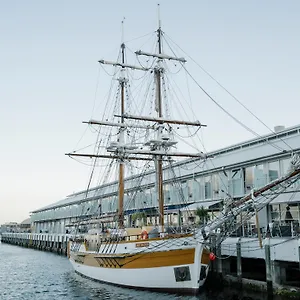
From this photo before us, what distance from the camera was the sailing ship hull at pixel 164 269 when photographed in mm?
27109

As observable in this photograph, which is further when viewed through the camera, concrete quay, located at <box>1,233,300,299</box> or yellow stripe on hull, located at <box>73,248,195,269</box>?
yellow stripe on hull, located at <box>73,248,195,269</box>

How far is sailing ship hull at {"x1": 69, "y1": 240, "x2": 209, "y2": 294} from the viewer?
27109 mm

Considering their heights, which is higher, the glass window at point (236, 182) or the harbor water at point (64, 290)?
the glass window at point (236, 182)

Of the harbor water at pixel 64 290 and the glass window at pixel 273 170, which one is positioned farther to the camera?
the glass window at pixel 273 170

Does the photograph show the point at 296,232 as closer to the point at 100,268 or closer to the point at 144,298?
the point at 144,298

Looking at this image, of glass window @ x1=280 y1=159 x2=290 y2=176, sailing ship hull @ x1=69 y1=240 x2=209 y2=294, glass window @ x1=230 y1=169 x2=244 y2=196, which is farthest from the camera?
glass window @ x1=230 y1=169 x2=244 y2=196

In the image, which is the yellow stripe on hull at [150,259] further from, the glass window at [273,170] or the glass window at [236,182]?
the glass window at [236,182]

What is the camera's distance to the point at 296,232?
2506 centimetres

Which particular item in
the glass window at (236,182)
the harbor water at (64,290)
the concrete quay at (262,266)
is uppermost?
the glass window at (236,182)

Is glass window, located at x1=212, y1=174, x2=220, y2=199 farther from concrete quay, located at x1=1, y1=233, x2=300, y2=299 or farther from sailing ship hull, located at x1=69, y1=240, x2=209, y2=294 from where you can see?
sailing ship hull, located at x1=69, y1=240, x2=209, y2=294

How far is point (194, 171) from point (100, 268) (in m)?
15.7

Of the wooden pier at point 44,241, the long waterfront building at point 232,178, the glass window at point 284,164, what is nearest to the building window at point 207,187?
the long waterfront building at point 232,178

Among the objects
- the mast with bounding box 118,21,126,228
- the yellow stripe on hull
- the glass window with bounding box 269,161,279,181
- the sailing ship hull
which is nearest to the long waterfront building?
the glass window with bounding box 269,161,279,181

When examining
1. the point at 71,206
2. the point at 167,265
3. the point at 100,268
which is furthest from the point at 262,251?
the point at 71,206
